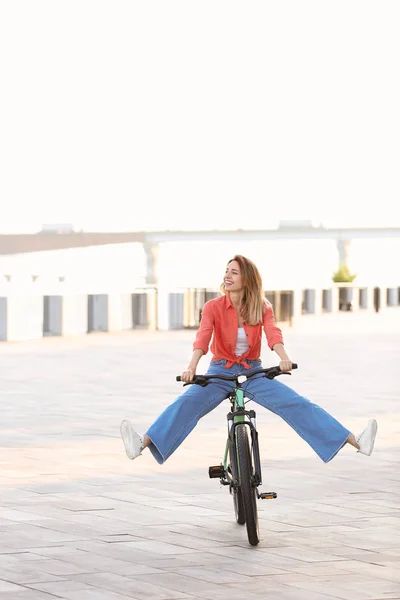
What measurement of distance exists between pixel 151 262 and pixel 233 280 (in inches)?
2593

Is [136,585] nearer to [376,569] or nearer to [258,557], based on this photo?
[258,557]

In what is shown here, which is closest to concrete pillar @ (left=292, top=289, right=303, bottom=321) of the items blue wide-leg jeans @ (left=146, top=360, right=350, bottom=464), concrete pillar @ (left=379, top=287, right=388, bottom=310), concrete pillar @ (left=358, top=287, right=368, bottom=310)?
concrete pillar @ (left=379, top=287, right=388, bottom=310)

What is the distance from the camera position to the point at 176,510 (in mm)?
8688

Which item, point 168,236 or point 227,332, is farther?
point 168,236

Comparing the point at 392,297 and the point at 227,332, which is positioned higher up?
the point at 227,332

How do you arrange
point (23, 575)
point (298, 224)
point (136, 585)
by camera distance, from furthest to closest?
1. point (298, 224)
2. point (23, 575)
3. point (136, 585)

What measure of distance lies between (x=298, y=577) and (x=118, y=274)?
79.0 metres

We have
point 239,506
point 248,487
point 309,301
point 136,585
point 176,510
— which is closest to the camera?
point 136,585

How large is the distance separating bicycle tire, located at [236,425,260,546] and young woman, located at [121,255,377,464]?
0.34 metres

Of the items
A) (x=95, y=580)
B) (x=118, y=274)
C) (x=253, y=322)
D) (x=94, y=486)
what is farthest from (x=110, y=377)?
(x=118, y=274)

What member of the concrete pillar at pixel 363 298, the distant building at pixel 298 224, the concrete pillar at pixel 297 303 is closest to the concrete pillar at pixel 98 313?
the concrete pillar at pixel 297 303

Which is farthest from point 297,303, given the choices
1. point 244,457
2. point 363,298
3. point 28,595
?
point 28,595

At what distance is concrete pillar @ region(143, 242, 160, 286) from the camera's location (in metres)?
69.9

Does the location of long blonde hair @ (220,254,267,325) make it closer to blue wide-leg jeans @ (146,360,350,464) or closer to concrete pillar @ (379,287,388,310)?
blue wide-leg jeans @ (146,360,350,464)
